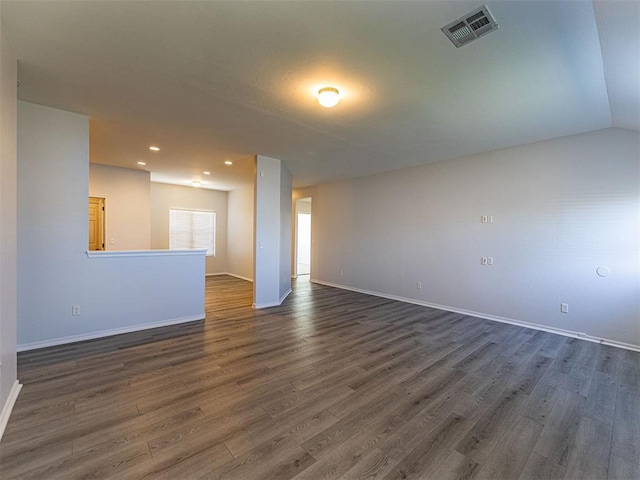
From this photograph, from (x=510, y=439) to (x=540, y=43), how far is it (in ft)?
9.33

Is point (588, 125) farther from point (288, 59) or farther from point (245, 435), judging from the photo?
point (245, 435)

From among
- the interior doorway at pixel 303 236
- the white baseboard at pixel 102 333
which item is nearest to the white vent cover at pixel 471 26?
the white baseboard at pixel 102 333

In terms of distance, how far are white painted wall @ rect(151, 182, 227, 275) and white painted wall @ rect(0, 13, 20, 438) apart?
5907 millimetres

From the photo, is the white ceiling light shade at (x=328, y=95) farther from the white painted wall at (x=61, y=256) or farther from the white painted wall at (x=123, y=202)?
the white painted wall at (x=123, y=202)

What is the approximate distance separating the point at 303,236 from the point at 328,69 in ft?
27.7

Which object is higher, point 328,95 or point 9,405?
point 328,95

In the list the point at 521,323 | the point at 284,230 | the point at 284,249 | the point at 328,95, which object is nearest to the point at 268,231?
the point at 284,230

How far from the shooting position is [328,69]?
2.40 metres

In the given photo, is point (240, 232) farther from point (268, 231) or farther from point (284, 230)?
point (268, 231)

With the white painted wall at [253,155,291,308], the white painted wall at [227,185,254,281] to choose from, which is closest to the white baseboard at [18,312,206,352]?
the white painted wall at [253,155,291,308]

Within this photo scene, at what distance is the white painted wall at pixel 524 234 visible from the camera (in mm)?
3561

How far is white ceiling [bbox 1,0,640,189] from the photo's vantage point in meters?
1.81

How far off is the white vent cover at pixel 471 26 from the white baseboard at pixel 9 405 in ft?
13.2

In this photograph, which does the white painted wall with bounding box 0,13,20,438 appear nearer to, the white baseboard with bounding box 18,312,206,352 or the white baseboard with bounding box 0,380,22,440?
the white baseboard with bounding box 0,380,22,440
